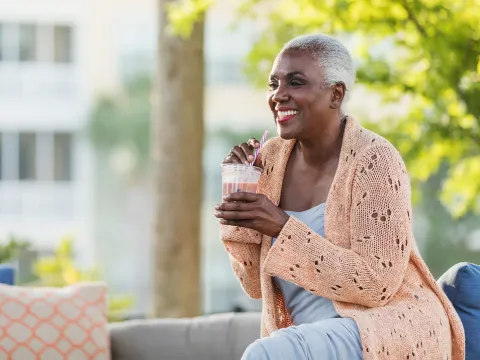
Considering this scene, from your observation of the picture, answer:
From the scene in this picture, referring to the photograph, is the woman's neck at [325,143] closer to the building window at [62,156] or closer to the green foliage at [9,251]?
the green foliage at [9,251]

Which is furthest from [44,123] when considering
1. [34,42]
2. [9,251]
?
[9,251]

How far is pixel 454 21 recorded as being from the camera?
450cm

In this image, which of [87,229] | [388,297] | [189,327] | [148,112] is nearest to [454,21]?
[189,327]

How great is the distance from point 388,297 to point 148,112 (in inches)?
598

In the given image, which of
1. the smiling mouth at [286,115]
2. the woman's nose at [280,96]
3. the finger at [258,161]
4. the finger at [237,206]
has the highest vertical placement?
the woman's nose at [280,96]

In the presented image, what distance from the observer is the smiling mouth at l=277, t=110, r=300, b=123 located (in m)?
2.55

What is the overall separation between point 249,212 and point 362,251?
0.30 m

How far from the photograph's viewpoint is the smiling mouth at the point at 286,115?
2555 millimetres

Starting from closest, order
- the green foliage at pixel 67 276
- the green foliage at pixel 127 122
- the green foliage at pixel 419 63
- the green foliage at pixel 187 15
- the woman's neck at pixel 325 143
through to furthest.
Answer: the woman's neck at pixel 325 143
the green foliage at pixel 419 63
the green foliage at pixel 187 15
the green foliage at pixel 67 276
the green foliage at pixel 127 122

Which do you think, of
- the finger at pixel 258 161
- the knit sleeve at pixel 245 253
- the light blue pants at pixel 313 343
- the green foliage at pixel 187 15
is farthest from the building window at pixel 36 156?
the light blue pants at pixel 313 343

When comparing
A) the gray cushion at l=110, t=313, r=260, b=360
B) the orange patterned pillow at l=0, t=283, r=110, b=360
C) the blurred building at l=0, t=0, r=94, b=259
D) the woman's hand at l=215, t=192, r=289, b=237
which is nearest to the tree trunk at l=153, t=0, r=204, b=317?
the gray cushion at l=110, t=313, r=260, b=360

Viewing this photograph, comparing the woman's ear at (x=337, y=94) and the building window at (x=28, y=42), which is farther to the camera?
the building window at (x=28, y=42)

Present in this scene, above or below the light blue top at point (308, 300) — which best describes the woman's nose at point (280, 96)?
above

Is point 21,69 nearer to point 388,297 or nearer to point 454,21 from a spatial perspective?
point 454,21
